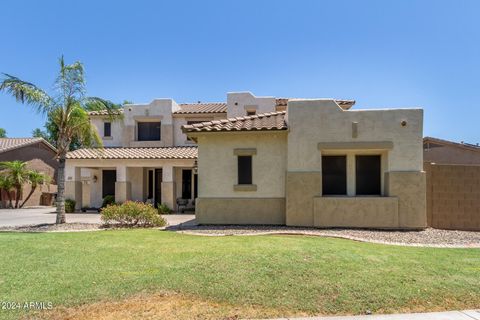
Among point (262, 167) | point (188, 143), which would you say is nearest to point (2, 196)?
point (188, 143)

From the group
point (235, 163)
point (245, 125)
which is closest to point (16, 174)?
point (235, 163)

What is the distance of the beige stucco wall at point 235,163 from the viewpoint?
15.5 metres

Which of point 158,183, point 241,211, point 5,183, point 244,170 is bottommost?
point 241,211

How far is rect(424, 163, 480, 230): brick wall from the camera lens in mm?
15016

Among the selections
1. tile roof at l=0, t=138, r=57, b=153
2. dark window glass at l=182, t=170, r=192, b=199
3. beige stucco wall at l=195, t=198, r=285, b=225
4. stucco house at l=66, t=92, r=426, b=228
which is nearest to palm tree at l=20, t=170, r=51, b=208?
tile roof at l=0, t=138, r=57, b=153

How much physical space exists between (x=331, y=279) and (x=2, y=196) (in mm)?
34546

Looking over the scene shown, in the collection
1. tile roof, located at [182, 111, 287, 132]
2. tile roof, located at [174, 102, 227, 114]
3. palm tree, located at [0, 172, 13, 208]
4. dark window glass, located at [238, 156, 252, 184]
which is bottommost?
palm tree, located at [0, 172, 13, 208]

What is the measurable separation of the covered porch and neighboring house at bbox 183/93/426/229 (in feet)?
25.2

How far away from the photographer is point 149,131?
27.9 metres

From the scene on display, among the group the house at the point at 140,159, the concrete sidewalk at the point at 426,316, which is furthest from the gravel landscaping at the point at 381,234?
the house at the point at 140,159

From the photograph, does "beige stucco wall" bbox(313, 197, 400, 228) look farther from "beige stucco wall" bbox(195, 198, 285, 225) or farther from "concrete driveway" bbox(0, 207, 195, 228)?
"concrete driveway" bbox(0, 207, 195, 228)

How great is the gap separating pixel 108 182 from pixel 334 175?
58.6 ft

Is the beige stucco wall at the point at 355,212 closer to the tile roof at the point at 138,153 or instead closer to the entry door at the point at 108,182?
the tile roof at the point at 138,153

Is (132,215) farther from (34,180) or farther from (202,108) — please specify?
(34,180)
